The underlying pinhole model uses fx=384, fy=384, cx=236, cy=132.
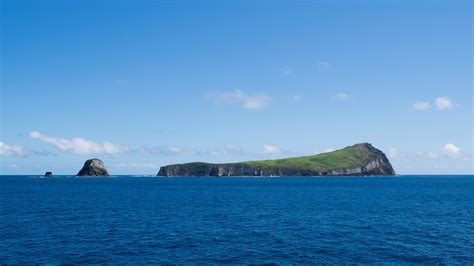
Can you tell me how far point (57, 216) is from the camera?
89188mm

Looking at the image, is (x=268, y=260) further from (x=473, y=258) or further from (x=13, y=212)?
(x=13, y=212)

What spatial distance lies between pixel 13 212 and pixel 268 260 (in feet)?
251

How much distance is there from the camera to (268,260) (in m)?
49.2

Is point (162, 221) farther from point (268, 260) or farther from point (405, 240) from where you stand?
point (405, 240)

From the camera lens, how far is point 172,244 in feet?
190

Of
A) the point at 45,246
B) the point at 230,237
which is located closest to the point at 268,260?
the point at 230,237

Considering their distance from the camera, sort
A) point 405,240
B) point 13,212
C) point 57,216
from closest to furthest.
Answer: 1. point 405,240
2. point 57,216
3. point 13,212

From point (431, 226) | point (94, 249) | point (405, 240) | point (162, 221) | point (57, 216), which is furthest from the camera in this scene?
point (57, 216)

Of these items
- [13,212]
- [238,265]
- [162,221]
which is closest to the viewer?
[238,265]

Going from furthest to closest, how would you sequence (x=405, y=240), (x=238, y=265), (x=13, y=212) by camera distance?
(x=13, y=212)
(x=405, y=240)
(x=238, y=265)

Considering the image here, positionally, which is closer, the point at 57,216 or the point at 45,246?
the point at 45,246

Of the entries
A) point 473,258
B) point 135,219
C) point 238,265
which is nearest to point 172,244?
point 238,265

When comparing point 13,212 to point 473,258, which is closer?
point 473,258

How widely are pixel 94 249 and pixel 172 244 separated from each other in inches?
436
